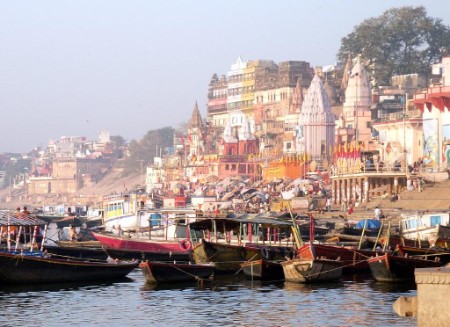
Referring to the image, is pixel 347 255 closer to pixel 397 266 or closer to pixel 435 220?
pixel 397 266

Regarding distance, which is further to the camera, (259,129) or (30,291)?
(259,129)

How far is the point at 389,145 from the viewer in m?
78.9

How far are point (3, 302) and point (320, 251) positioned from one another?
887cm

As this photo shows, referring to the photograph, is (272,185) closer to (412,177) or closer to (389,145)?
(389,145)

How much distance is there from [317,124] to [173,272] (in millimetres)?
68361

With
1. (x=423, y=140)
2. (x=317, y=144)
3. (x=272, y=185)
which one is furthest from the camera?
(x=317, y=144)

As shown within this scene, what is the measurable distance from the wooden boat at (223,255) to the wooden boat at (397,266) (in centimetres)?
A: 424

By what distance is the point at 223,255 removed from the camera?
107 feet

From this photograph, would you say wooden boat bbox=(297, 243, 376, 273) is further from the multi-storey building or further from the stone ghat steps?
the multi-storey building

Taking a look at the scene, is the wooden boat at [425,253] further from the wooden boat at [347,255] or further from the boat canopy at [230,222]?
the boat canopy at [230,222]

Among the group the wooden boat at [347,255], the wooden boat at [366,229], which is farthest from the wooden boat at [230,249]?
the wooden boat at [366,229]

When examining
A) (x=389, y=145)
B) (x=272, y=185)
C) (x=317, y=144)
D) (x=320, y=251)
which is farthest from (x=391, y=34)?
(x=320, y=251)

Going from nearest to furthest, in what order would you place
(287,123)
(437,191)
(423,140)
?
(437,191) → (423,140) → (287,123)

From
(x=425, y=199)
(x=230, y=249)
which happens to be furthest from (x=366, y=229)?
(x=425, y=199)
